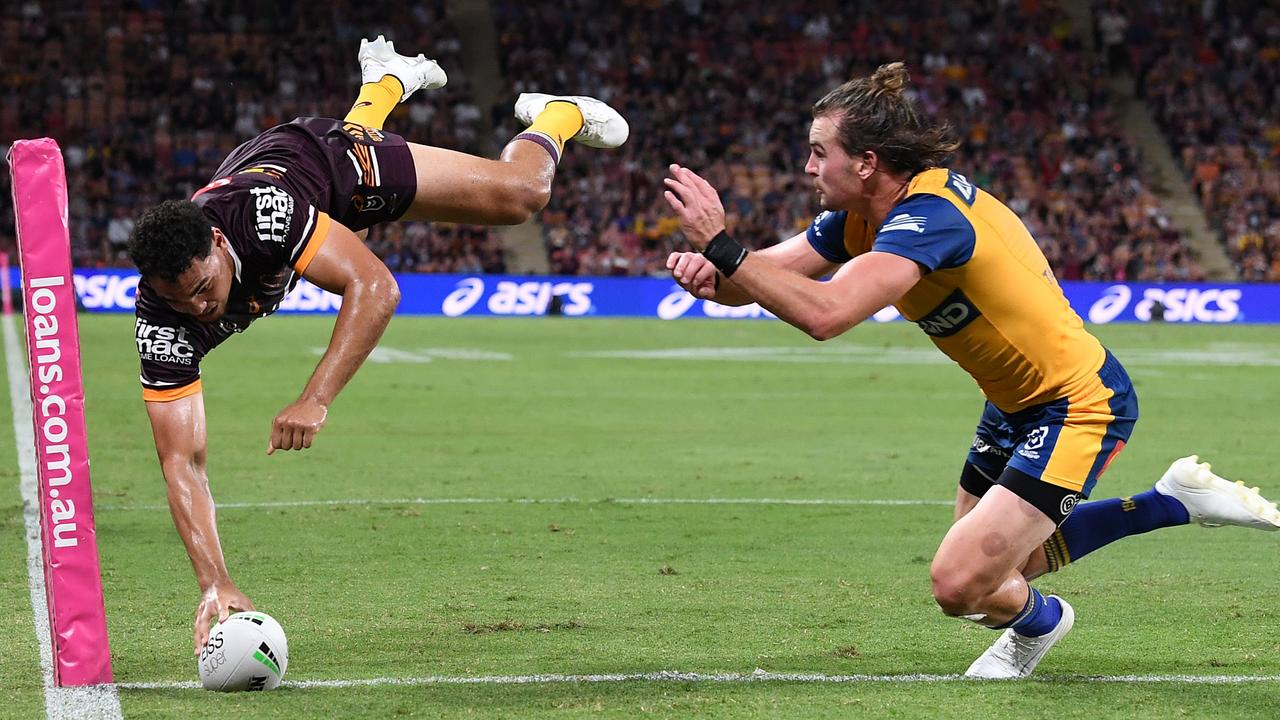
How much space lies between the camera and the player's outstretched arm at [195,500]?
5.91 metres

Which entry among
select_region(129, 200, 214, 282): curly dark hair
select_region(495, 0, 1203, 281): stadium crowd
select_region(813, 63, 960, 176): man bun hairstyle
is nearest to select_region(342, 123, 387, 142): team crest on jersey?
select_region(129, 200, 214, 282): curly dark hair

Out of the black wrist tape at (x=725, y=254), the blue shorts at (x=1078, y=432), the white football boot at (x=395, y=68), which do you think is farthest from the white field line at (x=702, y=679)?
the white football boot at (x=395, y=68)

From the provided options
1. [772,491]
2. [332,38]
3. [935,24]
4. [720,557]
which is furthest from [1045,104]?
[720,557]

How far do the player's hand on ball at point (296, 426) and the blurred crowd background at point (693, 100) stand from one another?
27.5 meters

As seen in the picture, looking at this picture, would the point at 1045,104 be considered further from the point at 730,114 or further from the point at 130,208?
the point at 130,208

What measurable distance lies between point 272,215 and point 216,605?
4.87ft

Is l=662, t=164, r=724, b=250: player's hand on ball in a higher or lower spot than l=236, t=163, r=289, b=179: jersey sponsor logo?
higher

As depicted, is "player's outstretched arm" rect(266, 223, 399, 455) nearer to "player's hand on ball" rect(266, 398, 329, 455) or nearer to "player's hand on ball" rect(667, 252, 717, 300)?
"player's hand on ball" rect(266, 398, 329, 455)

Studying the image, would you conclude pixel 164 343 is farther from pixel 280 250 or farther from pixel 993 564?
pixel 993 564

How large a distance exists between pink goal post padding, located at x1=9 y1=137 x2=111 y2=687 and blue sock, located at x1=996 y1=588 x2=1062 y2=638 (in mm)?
3342

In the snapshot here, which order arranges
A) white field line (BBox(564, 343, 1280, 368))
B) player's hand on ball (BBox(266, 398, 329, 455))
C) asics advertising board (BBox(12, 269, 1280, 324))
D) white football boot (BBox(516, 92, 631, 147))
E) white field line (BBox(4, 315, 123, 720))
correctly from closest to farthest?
white field line (BBox(4, 315, 123, 720)), player's hand on ball (BBox(266, 398, 329, 455)), white football boot (BBox(516, 92, 631, 147)), white field line (BBox(564, 343, 1280, 368)), asics advertising board (BBox(12, 269, 1280, 324))

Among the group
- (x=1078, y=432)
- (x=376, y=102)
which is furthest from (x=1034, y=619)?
(x=376, y=102)

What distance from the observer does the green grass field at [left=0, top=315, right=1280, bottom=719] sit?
5.64 meters

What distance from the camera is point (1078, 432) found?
5719 millimetres
